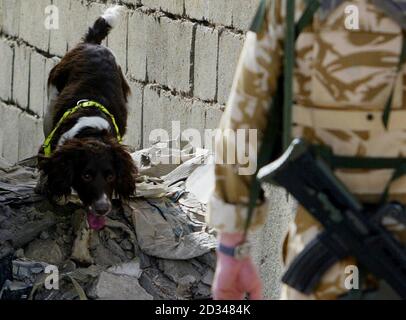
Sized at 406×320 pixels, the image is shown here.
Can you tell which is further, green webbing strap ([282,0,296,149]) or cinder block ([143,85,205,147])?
cinder block ([143,85,205,147])

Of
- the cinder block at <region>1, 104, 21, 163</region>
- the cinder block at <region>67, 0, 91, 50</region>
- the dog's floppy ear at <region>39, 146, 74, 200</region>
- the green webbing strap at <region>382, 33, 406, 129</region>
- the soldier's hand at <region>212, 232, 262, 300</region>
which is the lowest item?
the cinder block at <region>1, 104, 21, 163</region>

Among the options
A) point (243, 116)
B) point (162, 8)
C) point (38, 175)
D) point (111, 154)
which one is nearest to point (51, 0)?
point (162, 8)

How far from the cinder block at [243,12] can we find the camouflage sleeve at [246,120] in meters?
3.56

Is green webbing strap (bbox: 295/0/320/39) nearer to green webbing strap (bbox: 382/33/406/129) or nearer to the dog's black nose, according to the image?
green webbing strap (bbox: 382/33/406/129)

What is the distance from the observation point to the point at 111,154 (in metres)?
6.58

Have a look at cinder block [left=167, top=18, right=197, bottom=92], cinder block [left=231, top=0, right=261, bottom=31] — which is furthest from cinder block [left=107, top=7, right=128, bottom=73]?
cinder block [left=231, top=0, right=261, bottom=31]

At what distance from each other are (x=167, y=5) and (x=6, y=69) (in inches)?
142

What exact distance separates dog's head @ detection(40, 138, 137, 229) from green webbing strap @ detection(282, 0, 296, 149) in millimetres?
3612

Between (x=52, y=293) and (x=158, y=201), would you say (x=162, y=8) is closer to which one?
(x=158, y=201)

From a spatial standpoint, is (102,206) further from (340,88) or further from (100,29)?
(340,88)

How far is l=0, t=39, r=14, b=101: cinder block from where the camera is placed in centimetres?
1092

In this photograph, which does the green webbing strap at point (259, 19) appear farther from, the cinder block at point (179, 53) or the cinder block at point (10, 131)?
the cinder block at point (10, 131)

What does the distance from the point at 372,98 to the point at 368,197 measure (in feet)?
0.86

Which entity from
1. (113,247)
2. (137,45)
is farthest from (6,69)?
(113,247)
